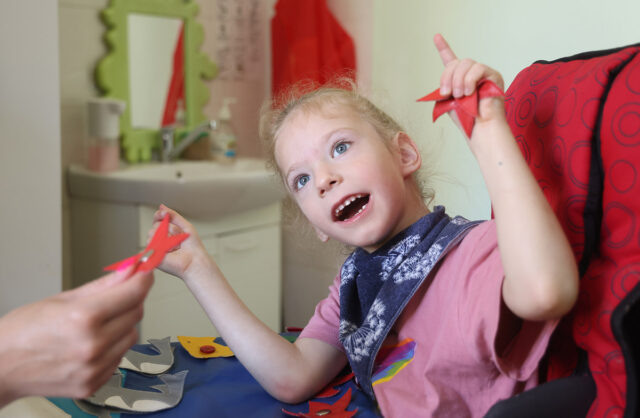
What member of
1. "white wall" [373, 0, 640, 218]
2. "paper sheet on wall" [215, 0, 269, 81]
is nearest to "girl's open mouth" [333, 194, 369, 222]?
"white wall" [373, 0, 640, 218]

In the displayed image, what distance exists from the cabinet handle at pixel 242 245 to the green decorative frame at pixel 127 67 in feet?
1.85

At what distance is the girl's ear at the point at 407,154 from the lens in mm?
1008

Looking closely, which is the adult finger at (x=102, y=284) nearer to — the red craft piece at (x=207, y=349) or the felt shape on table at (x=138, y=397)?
the felt shape on table at (x=138, y=397)

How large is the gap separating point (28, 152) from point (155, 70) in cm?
95

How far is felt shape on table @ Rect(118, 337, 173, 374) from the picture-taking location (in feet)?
3.21

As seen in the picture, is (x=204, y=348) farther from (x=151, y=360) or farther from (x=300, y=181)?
(x=300, y=181)

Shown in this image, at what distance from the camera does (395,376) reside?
0.84 m

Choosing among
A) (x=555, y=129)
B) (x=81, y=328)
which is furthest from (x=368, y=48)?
(x=81, y=328)

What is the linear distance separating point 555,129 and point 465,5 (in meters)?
0.75

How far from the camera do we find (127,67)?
246 centimetres

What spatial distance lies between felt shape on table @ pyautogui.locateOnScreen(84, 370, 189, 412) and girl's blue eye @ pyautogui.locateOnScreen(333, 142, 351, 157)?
0.41 meters

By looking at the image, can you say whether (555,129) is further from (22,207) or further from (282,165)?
(22,207)

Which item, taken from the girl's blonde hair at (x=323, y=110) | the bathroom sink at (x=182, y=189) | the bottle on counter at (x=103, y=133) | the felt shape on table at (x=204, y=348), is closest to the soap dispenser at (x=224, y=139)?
the bathroom sink at (x=182, y=189)

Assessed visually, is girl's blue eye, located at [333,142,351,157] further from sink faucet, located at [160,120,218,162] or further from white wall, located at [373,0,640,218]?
sink faucet, located at [160,120,218,162]
